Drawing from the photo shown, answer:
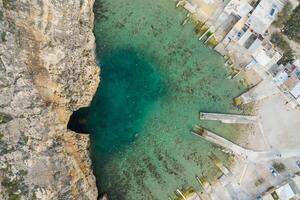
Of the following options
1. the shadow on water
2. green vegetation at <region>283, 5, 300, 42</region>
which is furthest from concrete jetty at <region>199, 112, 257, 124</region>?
green vegetation at <region>283, 5, 300, 42</region>

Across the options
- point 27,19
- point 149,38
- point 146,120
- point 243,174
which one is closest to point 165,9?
point 149,38

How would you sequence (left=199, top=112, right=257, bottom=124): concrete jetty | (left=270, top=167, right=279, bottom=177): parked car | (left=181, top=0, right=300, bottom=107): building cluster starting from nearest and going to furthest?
1. (left=181, top=0, right=300, bottom=107): building cluster
2. (left=270, top=167, right=279, bottom=177): parked car
3. (left=199, top=112, right=257, bottom=124): concrete jetty

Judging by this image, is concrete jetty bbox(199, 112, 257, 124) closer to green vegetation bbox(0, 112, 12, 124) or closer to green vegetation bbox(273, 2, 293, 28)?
green vegetation bbox(273, 2, 293, 28)

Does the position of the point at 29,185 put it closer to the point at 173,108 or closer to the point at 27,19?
the point at 27,19

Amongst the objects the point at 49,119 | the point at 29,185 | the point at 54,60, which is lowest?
the point at 29,185

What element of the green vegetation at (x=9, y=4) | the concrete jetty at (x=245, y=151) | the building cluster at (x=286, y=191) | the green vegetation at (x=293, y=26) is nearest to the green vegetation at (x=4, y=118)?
the green vegetation at (x=9, y=4)

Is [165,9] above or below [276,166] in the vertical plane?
above

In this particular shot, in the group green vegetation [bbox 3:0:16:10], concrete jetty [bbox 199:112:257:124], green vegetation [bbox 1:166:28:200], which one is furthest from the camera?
concrete jetty [bbox 199:112:257:124]

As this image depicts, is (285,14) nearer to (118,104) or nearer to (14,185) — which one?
(118,104)
